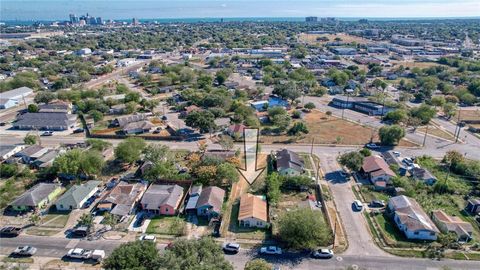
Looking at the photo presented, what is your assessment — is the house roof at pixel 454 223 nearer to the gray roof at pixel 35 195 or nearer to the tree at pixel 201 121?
the tree at pixel 201 121

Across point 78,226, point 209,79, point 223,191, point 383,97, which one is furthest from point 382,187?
point 209,79

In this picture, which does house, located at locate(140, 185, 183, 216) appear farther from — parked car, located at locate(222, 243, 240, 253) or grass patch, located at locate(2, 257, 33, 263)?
grass patch, located at locate(2, 257, 33, 263)

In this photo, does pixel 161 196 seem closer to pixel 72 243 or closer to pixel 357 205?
pixel 72 243

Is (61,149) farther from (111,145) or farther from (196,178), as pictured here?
(196,178)

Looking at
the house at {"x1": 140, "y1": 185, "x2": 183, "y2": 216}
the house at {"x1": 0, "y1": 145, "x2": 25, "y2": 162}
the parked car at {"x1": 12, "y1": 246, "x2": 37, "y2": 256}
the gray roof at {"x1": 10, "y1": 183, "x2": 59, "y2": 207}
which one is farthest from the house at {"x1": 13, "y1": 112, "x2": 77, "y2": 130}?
the parked car at {"x1": 12, "y1": 246, "x2": 37, "y2": 256}

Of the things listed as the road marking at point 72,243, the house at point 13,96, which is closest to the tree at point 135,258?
the road marking at point 72,243
